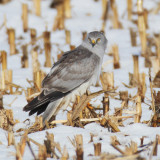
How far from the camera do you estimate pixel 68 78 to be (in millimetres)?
4777

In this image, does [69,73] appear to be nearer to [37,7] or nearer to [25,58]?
[25,58]

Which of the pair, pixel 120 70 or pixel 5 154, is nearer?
pixel 5 154

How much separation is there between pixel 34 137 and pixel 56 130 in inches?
10.6

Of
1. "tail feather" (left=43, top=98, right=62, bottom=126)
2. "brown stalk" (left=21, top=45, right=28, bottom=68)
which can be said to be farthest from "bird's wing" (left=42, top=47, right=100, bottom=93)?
"brown stalk" (left=21, top=45, right=28, bottom=68)

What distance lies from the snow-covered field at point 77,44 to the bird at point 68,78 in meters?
0.21

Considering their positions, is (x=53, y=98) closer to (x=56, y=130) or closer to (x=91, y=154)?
(x=56, y=130)

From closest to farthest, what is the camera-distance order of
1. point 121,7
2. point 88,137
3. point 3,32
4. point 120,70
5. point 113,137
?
point 113,137, point 88,137, point 120,70, point 3,32, point 121,7

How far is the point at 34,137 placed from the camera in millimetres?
3764

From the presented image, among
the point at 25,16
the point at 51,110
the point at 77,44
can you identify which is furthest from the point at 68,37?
the point at 51,110

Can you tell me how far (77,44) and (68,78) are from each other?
360 centimetres

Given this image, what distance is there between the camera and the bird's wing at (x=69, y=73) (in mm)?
4590

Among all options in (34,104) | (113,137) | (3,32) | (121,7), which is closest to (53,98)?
(34,104)

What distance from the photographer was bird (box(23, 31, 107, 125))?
451cm

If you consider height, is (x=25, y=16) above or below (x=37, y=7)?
below
